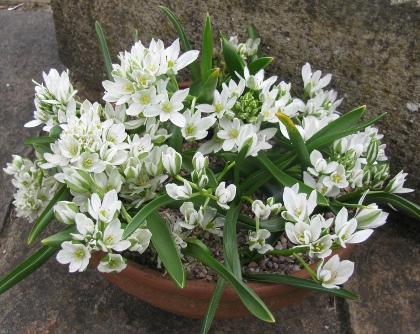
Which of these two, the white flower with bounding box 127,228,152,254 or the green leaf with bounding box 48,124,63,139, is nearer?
the white flower with bounding box 127,228,152,254

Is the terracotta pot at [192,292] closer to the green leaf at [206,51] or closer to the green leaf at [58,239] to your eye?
the green leaf at [58,239]

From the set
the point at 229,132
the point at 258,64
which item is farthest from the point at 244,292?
the point at 258,64

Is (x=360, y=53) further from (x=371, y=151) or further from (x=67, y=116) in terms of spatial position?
(x=67, y=116)

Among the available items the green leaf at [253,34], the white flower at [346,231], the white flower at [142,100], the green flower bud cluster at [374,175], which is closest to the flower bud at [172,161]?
the white flower at [142,100]

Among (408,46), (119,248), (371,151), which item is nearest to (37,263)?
(119,248)

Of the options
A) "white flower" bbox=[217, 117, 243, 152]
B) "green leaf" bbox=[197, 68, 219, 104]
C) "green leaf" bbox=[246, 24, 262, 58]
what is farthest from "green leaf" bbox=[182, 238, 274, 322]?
"green leaf" bbox=[246, 24, 262, 58]

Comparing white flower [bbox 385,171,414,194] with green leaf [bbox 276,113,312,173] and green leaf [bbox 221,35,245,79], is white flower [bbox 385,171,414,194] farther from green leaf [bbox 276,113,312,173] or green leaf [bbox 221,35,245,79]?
green leaf [bbox 221,35,245,79]
